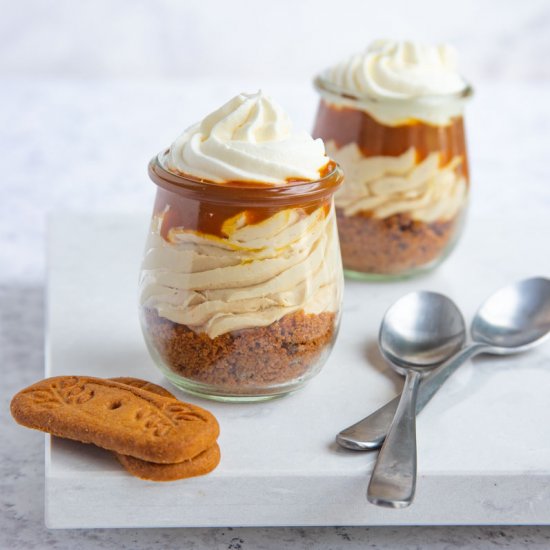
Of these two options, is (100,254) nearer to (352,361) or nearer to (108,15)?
(352,361)

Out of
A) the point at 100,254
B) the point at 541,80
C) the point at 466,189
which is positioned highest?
the point at 466,189

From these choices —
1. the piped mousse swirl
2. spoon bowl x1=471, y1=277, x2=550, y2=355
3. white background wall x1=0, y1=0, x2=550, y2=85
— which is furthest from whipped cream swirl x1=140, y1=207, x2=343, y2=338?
white background wall x1=0, y1=0, x2=550, y2=85

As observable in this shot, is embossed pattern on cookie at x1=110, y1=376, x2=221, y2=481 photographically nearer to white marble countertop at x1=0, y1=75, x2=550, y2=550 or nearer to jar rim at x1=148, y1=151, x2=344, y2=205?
white marble countertop at x1=0, y1=75, x2=550, y2=550

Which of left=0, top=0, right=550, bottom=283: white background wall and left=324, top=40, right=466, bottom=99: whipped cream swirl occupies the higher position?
left=324, top=40, right=466, bottom=99: whipped cream swirl

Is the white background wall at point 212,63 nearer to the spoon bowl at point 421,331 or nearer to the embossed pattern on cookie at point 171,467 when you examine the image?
the spoon bowl at point 421,331

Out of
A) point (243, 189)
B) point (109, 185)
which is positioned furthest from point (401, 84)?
point (109, 185)

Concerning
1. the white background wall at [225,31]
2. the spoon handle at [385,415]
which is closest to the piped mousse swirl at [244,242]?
the spoon handle at [385,415]

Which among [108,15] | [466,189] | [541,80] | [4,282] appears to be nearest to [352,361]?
[466,189]
